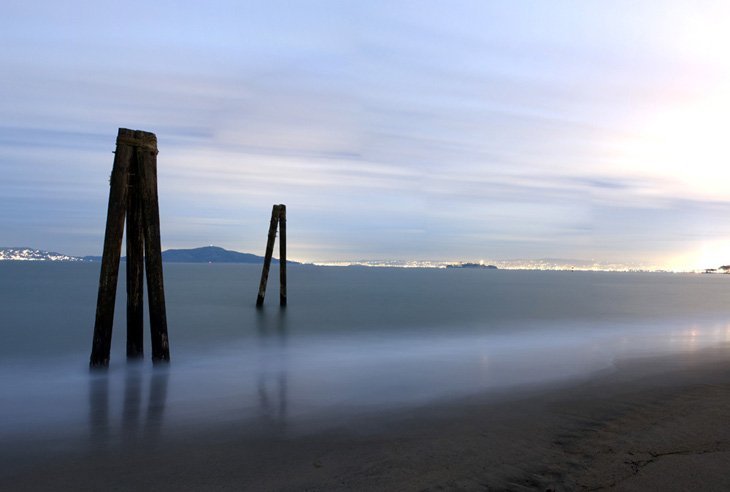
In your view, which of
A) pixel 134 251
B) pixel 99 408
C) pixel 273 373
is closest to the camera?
pixel 99 408

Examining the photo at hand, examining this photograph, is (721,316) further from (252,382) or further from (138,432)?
(138,432)

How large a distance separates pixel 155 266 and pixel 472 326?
1659cm

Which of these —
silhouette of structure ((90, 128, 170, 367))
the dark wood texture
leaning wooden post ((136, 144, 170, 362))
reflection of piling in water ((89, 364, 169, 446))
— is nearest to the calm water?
reflection of piling in water ((89, 364, 169, 446))

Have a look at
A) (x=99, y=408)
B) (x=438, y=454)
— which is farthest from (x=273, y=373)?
(x=438, y=454)

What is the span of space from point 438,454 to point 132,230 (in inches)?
298

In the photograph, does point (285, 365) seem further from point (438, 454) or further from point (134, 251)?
point (438, 454)

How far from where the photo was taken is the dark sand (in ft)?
16.2

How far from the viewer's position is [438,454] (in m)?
5.69

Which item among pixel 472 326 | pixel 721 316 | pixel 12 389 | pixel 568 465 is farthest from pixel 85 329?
pixel 721 316

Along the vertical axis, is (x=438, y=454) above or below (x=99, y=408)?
above

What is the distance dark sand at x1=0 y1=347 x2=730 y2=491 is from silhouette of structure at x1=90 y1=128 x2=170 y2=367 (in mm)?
3905

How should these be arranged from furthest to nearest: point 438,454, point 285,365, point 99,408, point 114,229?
point 285,365 → point 114,229 → point 99,408 → point 438,454

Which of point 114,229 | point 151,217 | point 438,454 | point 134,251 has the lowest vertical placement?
point 438,454

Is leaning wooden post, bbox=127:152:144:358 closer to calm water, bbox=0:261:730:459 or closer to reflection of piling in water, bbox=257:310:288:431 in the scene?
calm water, bbox=0:261:730:459
